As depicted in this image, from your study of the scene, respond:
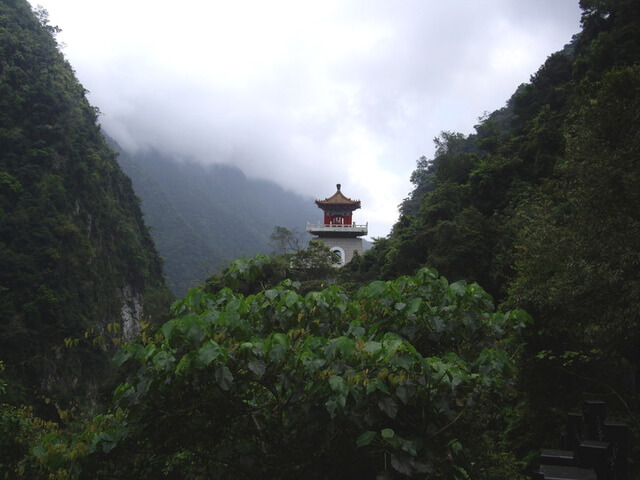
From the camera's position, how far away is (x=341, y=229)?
89.1 ft

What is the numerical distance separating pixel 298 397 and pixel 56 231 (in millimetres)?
26808

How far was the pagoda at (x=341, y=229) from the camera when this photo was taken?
89.3 ft

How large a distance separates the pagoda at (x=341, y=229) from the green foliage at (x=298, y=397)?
23.4 metres

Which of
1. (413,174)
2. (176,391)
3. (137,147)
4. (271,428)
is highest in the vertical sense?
(137,147)

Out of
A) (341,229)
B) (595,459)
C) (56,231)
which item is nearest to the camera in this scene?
(595,459)

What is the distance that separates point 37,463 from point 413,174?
42389 millimetres

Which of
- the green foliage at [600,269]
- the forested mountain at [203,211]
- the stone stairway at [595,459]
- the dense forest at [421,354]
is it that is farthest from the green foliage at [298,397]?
the forested mountain at [203,211]

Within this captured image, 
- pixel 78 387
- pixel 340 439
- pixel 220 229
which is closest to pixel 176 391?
pixel 340 439

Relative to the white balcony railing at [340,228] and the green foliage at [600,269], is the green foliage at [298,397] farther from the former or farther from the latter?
the white balcony railing at [340,228]

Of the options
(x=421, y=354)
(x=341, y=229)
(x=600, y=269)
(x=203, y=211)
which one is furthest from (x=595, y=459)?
(x=203, y=211)

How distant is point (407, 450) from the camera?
2107mm

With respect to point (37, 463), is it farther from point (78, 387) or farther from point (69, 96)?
point (69, 96)

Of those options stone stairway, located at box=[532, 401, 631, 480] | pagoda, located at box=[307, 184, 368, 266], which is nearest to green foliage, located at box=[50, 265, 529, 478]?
stone stairway, located at box=[532, 401, 631, 480]

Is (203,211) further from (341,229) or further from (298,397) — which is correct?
(298,397)
